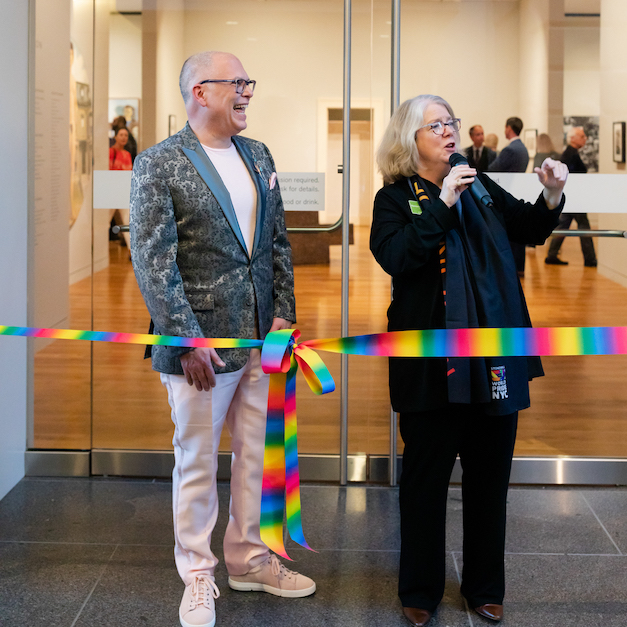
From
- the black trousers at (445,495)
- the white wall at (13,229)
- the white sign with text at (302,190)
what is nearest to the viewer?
the black trousers at (445,495)

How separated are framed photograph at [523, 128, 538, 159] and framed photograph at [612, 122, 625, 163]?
336 millimetres

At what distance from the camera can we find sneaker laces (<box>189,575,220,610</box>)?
2.61 meters

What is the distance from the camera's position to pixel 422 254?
2.42 meters

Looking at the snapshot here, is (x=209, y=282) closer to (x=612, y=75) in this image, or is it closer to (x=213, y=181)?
(x=213, y=181)

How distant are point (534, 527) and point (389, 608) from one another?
0.94 m

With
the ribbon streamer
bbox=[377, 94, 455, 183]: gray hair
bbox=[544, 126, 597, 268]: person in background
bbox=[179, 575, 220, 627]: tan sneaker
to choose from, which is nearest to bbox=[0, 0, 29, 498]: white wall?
the ribbon streamer

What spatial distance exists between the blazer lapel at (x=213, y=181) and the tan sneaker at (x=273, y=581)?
113 cm

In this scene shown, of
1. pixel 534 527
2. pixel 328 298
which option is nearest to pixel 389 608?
pixel 534 527

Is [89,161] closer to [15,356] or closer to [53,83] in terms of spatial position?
[53,83]

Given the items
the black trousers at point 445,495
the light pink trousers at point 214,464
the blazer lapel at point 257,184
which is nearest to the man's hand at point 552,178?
the black trousers at point 445,495

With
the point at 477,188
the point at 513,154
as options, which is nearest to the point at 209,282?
the point at 477,188

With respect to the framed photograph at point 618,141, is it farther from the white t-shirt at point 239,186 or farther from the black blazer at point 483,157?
the white t-shirt at point 239,186

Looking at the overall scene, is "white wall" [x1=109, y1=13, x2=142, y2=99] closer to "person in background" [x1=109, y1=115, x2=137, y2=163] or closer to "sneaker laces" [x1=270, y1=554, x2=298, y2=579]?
"person in background" [x1=109, y1=115, x2=137, y2=163]

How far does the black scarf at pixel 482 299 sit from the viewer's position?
2424mm
